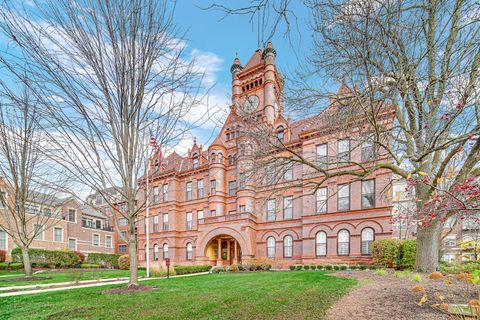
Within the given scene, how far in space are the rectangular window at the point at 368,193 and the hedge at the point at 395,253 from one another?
311 cm

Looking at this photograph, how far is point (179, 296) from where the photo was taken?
692 cm

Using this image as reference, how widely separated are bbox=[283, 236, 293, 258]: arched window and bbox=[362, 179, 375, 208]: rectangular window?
6.69m

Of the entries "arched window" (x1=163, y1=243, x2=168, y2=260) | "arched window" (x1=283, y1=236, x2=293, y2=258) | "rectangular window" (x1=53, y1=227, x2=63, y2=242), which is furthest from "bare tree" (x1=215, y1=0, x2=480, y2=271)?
"rectangular window" (x1=53, y1=227, x2=63, y2=242)

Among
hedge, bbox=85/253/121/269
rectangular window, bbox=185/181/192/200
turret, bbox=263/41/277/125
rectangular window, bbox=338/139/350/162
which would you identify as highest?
turret, bbox=263/41/277/125

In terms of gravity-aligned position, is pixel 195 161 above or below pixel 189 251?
above

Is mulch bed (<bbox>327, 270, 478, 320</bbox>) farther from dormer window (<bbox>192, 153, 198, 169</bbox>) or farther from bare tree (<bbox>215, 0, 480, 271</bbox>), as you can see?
dormer window (<bbox>192, 153, 198, 169</bbox>)

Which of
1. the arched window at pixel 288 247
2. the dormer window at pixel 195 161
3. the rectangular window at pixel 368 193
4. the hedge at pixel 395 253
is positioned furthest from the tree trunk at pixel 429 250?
the dormer window at pixel 195 161

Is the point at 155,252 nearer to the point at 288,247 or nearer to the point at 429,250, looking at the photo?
the point at 288,247

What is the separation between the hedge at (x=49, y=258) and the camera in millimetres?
23516

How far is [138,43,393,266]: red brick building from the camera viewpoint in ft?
64.1

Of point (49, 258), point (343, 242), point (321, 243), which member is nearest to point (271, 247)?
point (321, 243)

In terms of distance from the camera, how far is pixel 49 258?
80.9 ft

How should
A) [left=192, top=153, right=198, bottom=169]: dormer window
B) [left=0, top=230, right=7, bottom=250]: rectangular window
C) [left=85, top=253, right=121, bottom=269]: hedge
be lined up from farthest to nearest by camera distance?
1. [left=85, top=253, right=121, bottom=269]: hedge
2. [left=192, top=153, right=198, bottom=169]: dormer window
3. [left=0, top=230, right=7, bottom=250]: rectangular window

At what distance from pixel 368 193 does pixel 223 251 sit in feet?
47.4
